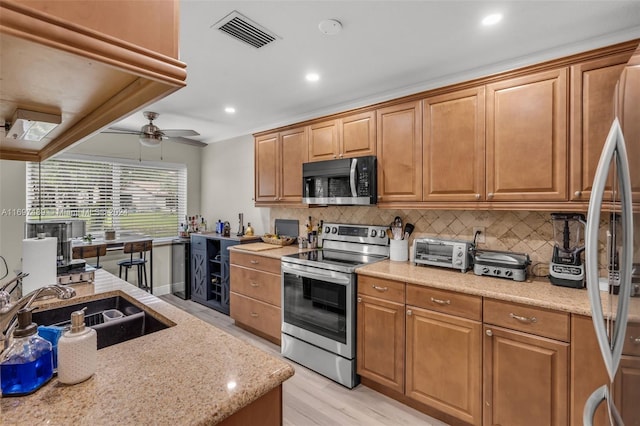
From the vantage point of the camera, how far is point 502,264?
83.0 inches

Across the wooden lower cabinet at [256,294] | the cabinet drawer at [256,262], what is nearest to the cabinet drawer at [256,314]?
the wooden lower cabinet at [256,294]

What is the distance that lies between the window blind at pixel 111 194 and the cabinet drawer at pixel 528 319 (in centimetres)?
456

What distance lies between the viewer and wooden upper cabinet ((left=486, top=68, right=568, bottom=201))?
191 centimetres

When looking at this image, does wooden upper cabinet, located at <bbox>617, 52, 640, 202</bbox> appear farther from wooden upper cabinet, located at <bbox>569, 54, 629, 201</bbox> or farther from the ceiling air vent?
the ceiling air vent

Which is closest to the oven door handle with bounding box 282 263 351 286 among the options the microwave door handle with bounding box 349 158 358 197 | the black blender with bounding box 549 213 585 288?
the microwave door handle with bounding box 349 158 358 197

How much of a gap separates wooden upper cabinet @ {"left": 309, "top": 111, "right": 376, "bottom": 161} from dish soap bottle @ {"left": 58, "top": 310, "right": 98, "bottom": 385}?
7.86 ft

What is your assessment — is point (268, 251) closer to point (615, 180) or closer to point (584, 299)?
point (584, 299)

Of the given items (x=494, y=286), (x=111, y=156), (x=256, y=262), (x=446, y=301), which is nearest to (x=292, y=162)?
(x=256, y=262)

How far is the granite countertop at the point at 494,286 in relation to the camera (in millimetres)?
1650

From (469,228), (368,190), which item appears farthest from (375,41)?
(469,228)

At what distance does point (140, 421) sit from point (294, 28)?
1960mm

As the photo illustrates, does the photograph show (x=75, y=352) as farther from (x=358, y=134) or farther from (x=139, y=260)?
(x=139, y=260)

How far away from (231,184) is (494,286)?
12.4 feet

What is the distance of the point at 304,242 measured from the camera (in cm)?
357
